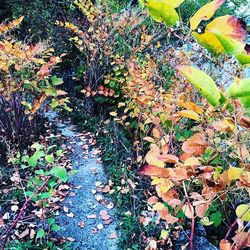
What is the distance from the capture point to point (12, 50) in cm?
320

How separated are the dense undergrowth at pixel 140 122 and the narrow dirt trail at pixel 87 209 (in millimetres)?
107

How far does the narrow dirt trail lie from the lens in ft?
9.14

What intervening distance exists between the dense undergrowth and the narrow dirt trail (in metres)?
0.11

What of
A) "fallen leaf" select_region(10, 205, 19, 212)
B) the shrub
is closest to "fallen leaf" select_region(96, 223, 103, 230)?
"fallen leaf" select_region(10, 205, 19, 212)

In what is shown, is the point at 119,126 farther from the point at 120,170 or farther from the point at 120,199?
the point at 120,199

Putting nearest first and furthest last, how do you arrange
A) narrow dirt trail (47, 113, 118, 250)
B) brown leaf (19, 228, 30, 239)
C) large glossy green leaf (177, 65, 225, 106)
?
1. large glossy green leaf (177, 65, 225, 106)
2. brown leaf (19, 228, 30, 239)
3. narrow dirt trail (47, 113, 118, 250)

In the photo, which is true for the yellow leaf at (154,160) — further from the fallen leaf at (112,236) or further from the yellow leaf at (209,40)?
the fallen leaf at (112,236)

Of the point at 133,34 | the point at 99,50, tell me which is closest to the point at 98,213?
the point at 99,50

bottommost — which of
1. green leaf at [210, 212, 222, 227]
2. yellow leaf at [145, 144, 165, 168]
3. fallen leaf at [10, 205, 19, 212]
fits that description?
fallen leaf at [10, 205, 19, 212]

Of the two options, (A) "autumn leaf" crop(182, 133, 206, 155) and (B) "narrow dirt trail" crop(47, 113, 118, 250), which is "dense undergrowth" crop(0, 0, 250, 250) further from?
(B) "narrow dirt trail" crop(47, 113, 118, 250)

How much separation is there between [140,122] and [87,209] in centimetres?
109

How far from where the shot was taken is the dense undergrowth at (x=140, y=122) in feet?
3.29

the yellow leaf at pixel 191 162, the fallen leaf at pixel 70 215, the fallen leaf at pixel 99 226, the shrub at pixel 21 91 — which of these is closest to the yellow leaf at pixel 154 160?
the yellow leaf at pixel 191 162

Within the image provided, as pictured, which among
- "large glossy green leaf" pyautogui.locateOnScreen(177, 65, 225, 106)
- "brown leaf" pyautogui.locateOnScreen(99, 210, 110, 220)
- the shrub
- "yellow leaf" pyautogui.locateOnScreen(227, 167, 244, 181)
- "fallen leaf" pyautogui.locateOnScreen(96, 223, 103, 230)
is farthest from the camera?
the shrub
